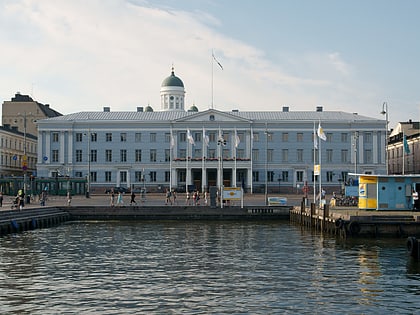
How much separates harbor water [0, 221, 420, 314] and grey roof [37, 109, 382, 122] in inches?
2956

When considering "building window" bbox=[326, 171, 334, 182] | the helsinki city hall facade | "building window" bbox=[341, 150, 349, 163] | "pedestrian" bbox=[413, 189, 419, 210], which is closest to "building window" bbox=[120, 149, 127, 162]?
the helsinki city hall facade

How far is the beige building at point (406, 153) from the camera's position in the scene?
12988 cm

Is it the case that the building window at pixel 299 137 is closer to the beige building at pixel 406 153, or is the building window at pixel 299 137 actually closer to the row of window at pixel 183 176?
the row of window at pixel 183 176

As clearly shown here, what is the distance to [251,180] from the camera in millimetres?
117000

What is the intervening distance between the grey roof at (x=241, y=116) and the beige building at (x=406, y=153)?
48.2ft

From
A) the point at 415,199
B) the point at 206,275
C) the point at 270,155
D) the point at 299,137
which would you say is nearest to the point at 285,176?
the point at 270,155

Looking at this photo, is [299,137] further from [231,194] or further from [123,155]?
[231,194]

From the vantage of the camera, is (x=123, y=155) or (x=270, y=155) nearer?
(x=270, y=155)

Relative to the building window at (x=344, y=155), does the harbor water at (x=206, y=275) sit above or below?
below

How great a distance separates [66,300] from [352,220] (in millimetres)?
27474

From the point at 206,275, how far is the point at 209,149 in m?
92.0

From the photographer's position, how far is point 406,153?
12506cm

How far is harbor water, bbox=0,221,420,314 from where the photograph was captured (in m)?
23.0

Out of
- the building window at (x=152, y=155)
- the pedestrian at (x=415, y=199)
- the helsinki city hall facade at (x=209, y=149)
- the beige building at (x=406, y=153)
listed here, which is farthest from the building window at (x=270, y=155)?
the pedestrian at (x=415, y=199)
